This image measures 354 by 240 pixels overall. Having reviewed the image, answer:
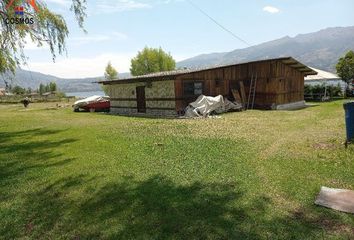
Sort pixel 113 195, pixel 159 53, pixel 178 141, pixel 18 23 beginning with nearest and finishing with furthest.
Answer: pixel 113 195
pixel 178 141
pixel 18 23
pixel 159 53

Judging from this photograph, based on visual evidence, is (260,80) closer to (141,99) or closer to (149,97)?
(149,97)

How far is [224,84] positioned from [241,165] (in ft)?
57.4

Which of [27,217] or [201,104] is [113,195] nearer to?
[27,217]

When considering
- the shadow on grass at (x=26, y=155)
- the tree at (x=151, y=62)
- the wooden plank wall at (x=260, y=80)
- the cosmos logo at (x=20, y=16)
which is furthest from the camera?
the tree at (x=151, y=62)

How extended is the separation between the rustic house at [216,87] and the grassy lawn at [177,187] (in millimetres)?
10597

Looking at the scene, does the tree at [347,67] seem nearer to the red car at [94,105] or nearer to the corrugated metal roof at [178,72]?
the corrugated metal roof at [178,72]

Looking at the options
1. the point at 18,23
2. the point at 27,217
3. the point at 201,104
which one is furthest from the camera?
the point at 201,104

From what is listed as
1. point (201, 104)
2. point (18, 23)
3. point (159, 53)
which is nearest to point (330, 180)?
point (201, 104)

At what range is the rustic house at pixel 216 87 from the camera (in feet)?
75.8

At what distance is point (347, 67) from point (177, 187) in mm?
36852

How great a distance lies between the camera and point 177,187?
23.3 feet

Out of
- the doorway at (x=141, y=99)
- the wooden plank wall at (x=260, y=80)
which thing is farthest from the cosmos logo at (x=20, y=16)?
the wooden plank wall at (x=260, y=80)

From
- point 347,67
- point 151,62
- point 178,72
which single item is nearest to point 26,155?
point 178,72

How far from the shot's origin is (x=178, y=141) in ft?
40.7
